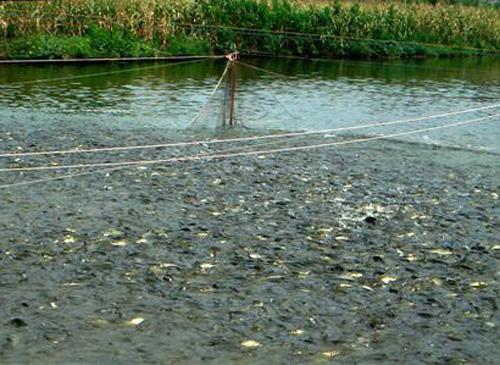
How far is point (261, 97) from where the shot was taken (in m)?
22.6

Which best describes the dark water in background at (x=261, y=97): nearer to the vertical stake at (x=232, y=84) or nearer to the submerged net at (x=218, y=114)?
the submerged net at (x=218, y=114)

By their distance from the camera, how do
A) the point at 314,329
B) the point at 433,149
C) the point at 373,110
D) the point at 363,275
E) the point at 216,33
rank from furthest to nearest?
the point at 216,33 < the point at 373,110 < the point at 433,149 < the point at 363,275 < the point at 314,329

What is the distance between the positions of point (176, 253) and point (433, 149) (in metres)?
8.41

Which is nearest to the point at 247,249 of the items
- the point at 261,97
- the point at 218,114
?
the point at 218,114

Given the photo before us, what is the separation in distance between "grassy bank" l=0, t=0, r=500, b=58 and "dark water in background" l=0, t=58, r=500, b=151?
4.91 ft

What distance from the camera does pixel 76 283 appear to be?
7996 mm

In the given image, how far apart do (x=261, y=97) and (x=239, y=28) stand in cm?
1215

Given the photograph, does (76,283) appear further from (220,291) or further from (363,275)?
(363,275)

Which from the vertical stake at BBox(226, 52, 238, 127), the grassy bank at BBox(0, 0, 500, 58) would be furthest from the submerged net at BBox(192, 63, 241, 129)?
the grassy bank at BBox(0, 0, 500, 58)

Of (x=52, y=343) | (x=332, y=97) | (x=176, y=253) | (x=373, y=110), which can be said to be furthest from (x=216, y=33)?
(x=52, y=343)

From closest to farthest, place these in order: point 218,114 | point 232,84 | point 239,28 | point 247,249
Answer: point 247,249
point 232,84
point 218,114
point 239,28

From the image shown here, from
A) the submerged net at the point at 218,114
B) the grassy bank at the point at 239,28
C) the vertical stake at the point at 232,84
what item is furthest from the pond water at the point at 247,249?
the grassy bank at the point at 239,28

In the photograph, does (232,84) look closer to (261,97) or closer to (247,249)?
(261,97)

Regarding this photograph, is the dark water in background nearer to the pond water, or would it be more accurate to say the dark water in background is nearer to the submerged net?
the submerged net
